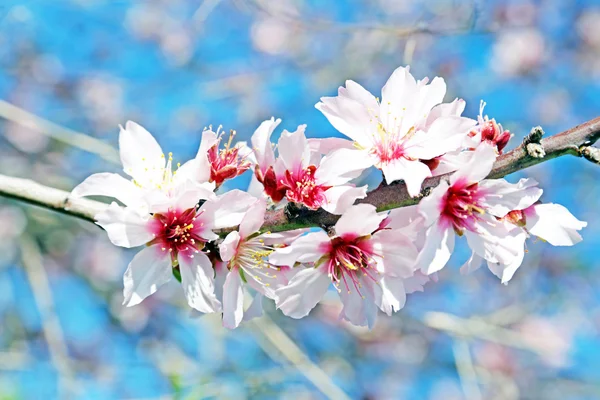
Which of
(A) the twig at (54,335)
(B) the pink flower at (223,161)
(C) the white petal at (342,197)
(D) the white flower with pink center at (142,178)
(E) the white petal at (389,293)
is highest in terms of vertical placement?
(D) the white flower with pink center at (142,178)

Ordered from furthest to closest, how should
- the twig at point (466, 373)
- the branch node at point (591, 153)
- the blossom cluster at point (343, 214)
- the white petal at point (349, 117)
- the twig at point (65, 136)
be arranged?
the twig at point (466, 373), the twig at point (65, 136), the white petal at point (349, 117), the blossom cluster at point (343, 214), the branch node at point (591, 153)

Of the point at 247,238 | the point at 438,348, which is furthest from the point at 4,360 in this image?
the point at 438,348

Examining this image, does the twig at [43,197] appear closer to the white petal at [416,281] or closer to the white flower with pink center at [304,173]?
the white flower with pink center at [304,173]

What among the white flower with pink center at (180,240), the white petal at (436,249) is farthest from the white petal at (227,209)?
the white petal at (436,249)

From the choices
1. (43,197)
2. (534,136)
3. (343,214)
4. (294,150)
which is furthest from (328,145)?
(43,197)

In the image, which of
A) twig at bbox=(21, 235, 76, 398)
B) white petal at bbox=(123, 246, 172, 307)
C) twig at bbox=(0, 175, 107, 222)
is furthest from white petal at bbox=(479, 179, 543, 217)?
twig at bbox=(21, 235, 76, 398)

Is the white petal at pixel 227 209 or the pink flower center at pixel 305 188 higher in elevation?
the white petal at pixel 227 209
